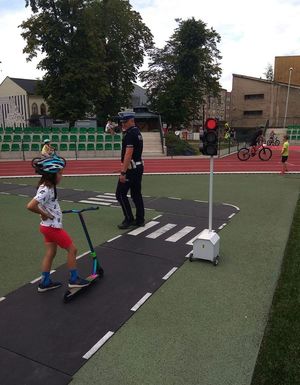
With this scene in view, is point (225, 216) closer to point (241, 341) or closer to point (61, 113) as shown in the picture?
point (241, 341)

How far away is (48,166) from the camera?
406 cm

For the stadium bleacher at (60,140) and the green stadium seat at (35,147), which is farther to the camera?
the green stadium seat at (35,147)

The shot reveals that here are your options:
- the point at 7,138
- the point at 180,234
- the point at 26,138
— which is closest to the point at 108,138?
the point at 26,138

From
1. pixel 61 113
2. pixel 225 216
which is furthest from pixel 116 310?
pixel 61 113

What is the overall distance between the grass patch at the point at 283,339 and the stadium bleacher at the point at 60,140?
20714 millimetres

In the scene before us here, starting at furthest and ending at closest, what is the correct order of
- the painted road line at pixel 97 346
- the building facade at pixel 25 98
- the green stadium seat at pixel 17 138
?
the building facade at pixel 25 98, the green stadium seat at pixel 17 138, the painted road line at pixel 97 346

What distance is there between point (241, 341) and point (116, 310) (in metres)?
1.41

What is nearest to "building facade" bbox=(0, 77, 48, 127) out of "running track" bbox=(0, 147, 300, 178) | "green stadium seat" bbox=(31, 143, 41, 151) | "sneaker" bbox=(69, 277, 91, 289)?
"green stadium seat" bbox=(31, 143, 41, 151)

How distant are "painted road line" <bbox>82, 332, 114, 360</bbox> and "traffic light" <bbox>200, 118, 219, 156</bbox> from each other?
3070 mm

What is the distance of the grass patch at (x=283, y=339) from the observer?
9.84 feet

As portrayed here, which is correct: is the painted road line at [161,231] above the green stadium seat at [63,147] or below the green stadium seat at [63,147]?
below

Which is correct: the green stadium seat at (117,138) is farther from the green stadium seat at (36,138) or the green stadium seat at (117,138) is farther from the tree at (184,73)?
the tree at (184,73)

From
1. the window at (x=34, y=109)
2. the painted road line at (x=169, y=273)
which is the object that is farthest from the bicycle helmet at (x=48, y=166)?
the window at (x=34, y=109)

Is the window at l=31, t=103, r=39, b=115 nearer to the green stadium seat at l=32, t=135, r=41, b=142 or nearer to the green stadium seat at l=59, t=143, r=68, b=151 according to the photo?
the green stadium seat at l=32, t=135, r=41, b=142
